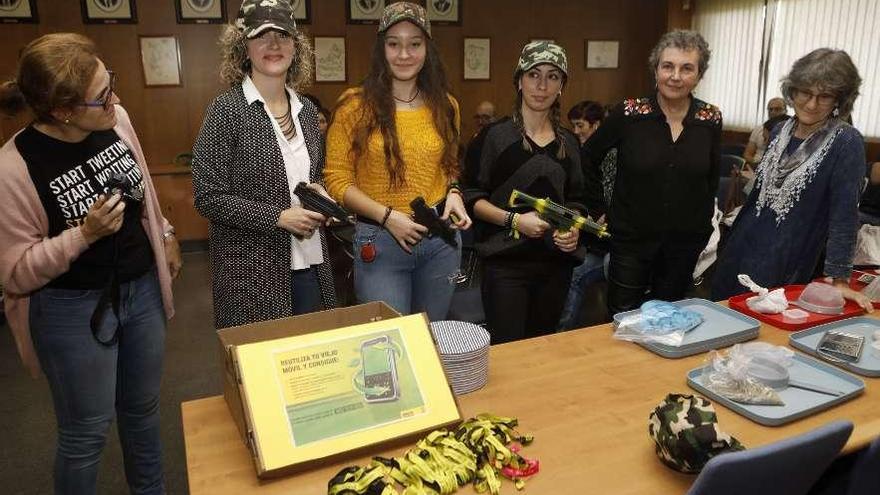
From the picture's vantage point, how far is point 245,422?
1.11 m

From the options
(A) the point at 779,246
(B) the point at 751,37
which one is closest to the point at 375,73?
(A) the point at 779,246

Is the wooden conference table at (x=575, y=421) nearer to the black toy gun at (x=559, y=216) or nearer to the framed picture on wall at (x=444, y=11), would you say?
the black toy gun at (x=559, y=216)

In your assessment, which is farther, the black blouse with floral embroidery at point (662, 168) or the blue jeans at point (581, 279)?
the blue jeans at point (581, 279)

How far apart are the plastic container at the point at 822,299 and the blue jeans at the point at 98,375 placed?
1913 mm

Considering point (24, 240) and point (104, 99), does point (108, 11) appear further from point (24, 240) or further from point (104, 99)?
point (24, 240)

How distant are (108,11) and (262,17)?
16.1 ft

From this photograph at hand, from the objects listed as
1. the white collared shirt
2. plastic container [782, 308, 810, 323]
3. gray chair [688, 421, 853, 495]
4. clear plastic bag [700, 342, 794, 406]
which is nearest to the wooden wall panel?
the white collared shirt

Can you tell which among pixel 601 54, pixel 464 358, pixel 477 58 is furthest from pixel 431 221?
pixel 601 54

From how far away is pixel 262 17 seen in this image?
5.40 feet

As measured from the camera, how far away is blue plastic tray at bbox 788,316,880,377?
4.82 feet

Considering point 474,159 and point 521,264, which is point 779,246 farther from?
point 474,159

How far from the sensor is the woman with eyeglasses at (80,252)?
134cm

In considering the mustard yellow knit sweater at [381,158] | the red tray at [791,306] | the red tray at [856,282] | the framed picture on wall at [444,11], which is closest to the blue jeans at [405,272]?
the mustard yellow knit sweater at [381,158]

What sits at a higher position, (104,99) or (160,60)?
(160,60)
